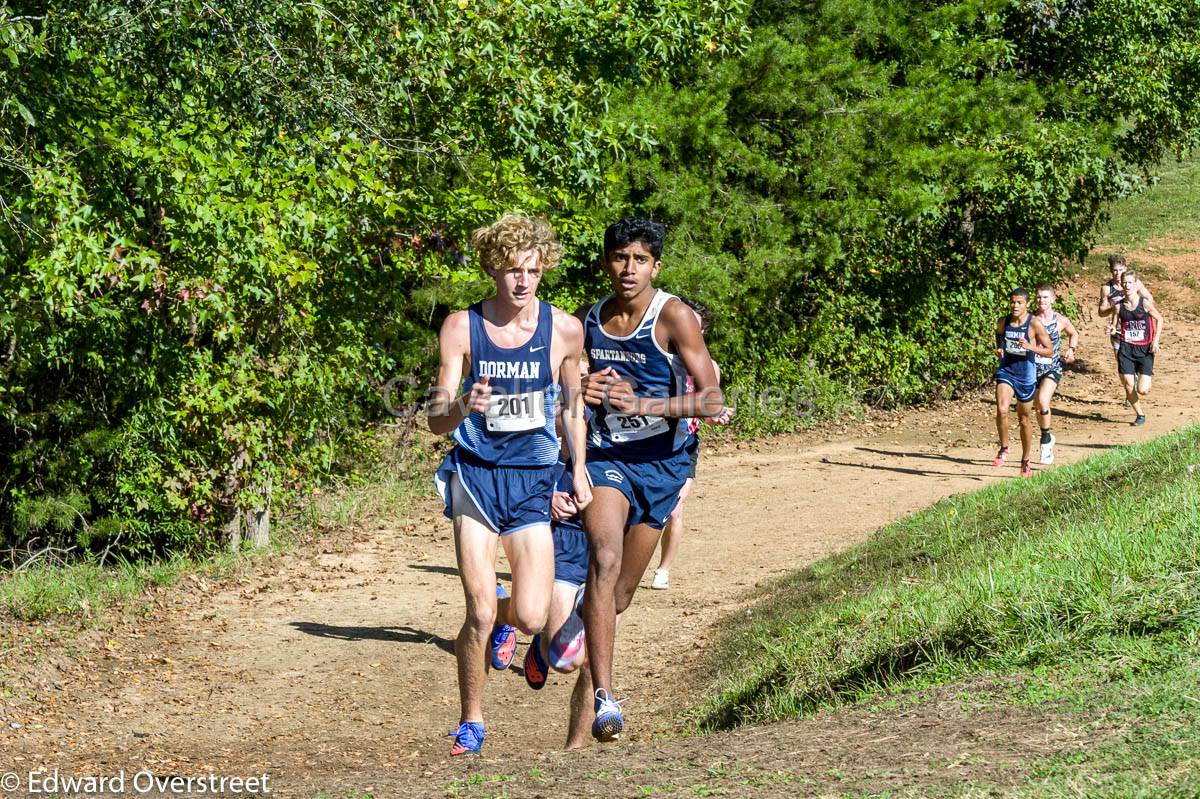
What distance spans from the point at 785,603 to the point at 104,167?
5.10 m

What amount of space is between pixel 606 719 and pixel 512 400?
1364 mm

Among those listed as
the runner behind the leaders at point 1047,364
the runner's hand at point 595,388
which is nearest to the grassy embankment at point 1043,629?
the runner's hand at point 595,388

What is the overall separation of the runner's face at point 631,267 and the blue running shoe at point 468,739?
192cm

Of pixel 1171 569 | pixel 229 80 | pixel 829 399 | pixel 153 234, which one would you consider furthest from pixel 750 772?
pixel 829 399

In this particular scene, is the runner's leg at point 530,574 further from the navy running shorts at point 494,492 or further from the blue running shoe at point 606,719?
the blue running shoe at point 606,719

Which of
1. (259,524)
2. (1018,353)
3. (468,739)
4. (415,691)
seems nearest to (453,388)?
(468,739)

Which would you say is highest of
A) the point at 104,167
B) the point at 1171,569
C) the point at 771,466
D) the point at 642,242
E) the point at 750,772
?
the point at 104,167

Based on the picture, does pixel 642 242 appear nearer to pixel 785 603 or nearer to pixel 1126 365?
pixel 785 603

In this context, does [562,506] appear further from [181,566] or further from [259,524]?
[259,524]

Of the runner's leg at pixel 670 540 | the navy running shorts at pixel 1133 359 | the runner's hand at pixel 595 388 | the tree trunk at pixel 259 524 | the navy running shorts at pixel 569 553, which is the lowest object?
the tree trunk at pixel 259 524

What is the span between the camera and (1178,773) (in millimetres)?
3709

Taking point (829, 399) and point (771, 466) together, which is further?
point (829, 399)

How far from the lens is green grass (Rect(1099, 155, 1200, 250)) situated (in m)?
31.4

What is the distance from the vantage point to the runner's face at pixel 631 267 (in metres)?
5.91
